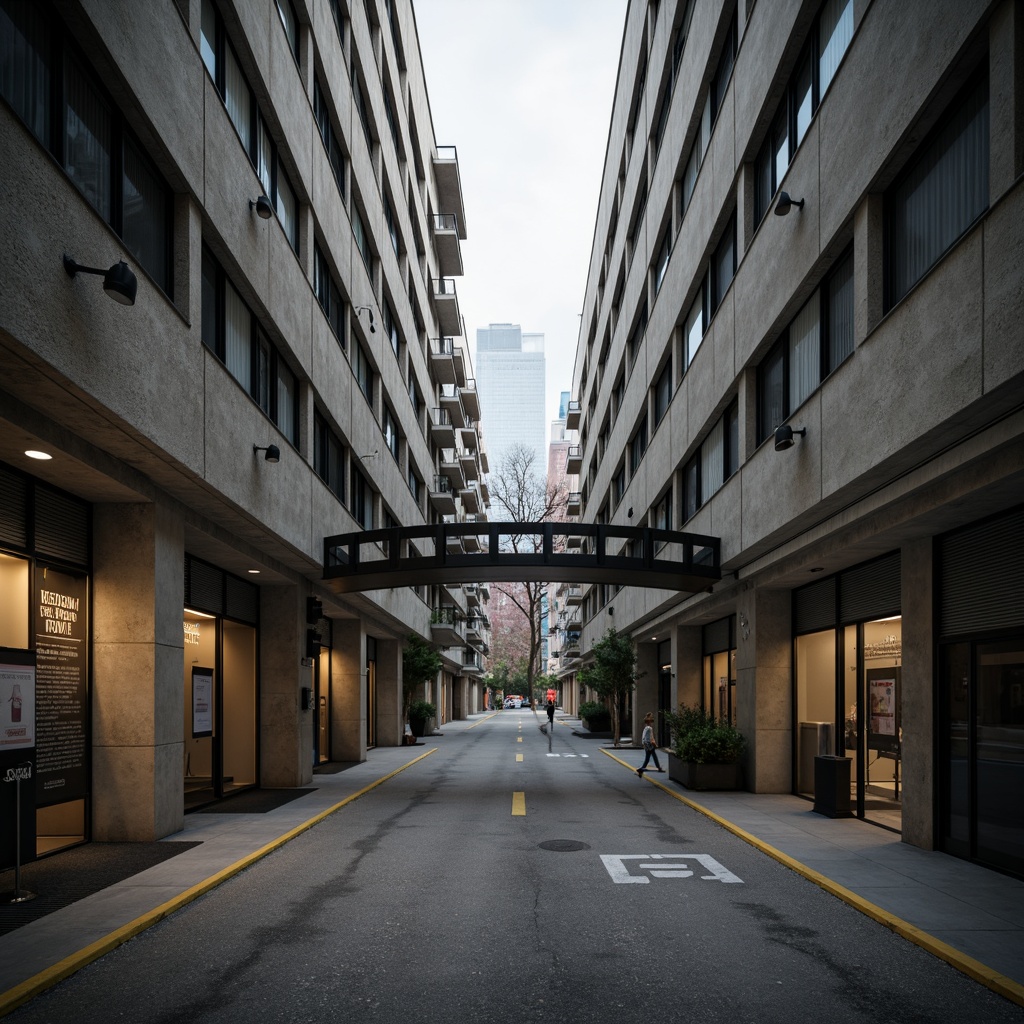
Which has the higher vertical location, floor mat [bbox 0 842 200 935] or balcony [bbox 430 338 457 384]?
balcony [bbox 430 338 457 384]

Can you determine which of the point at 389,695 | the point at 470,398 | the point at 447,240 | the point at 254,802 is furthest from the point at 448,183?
the point at 254,802

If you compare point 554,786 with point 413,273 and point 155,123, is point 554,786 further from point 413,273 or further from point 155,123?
point 413,273

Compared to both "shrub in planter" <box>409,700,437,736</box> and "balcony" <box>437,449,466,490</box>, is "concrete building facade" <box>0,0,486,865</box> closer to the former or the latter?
"shrub in planter" <box>409,700,437,736</box>

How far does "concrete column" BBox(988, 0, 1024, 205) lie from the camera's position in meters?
7.42

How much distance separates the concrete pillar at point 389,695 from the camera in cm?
3344

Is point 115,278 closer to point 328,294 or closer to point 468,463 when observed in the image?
point 328,294

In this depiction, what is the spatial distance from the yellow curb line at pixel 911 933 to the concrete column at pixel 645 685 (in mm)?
22683

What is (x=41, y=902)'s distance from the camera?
→ 835 centimetres

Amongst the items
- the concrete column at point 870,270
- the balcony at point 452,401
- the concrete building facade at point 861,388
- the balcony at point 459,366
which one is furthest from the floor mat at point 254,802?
the balcony at point 459,366

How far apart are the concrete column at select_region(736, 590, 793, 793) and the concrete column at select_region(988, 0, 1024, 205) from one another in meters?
10.6

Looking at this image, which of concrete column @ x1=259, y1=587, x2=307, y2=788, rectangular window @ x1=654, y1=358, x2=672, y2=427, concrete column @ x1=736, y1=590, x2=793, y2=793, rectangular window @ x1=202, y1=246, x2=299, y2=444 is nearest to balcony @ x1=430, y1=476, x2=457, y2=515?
rectangular window @ x1=654, y1=358, x2=672, y2=427

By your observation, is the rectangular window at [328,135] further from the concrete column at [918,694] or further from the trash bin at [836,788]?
the trash bin at [836,788]

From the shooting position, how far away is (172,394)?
34.9ft

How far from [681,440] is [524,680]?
10234cm
